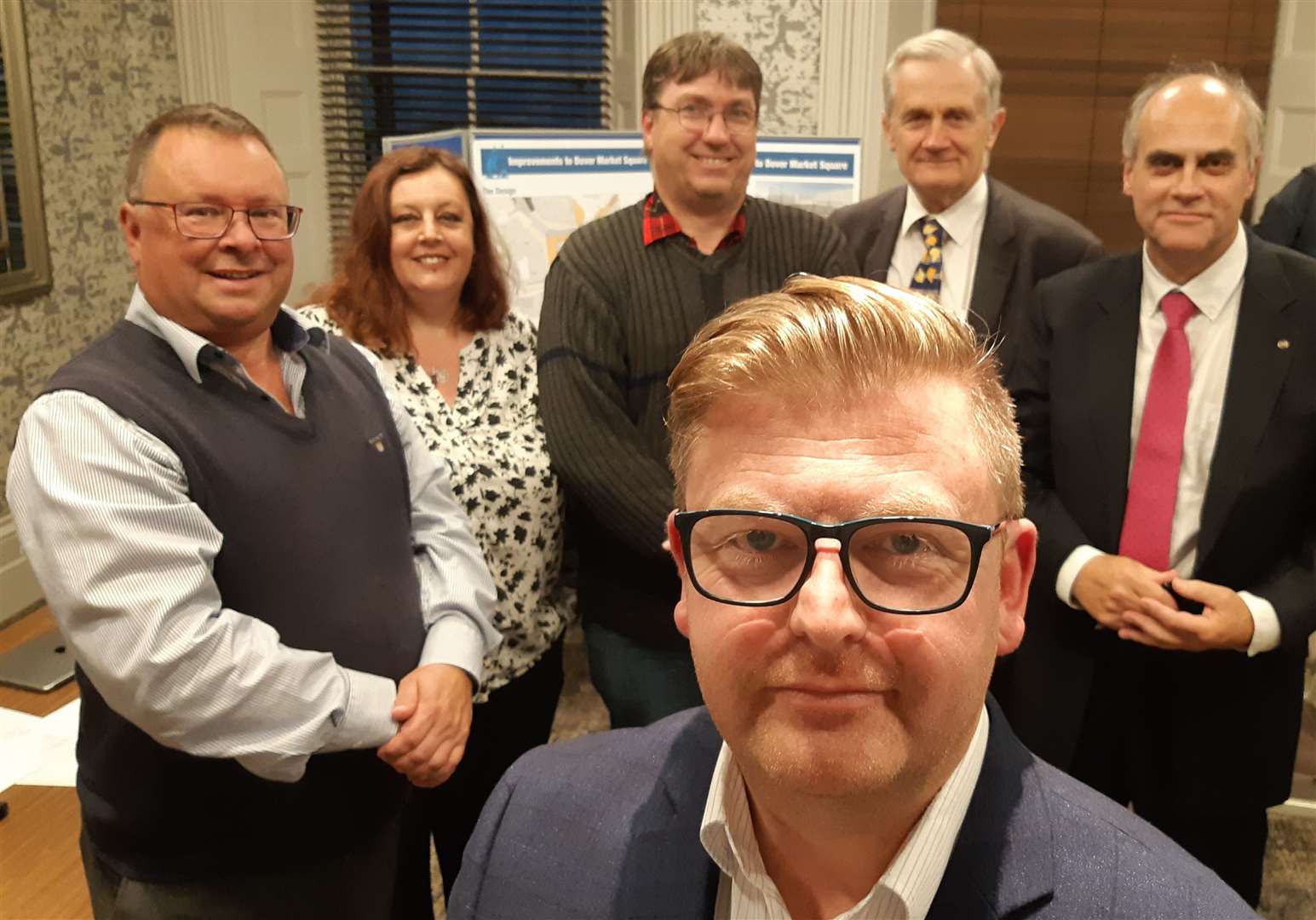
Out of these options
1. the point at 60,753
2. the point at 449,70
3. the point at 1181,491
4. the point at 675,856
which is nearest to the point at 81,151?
the point at 449,70

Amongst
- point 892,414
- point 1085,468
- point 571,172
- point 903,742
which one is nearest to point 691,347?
point 892,414

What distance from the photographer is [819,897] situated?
2.85 feet

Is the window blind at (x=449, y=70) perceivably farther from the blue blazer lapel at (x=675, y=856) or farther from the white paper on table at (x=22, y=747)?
the blue blazer lapel at (x=675, y=856)

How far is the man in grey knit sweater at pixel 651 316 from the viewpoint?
1.82 meters

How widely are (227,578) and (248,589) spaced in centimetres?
3

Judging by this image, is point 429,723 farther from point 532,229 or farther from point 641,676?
point 532,229

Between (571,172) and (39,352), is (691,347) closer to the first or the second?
(571,172)

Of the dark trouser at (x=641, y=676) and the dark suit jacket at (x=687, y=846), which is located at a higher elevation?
the dark suit jacket at (x=687, y=846)

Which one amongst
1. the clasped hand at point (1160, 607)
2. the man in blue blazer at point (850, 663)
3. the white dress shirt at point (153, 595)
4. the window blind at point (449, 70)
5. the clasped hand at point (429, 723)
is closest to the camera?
the man in blue blazer at point (850, 663)

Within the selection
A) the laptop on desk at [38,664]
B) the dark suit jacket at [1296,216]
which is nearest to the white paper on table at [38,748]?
the laptop on desk at [38,664]

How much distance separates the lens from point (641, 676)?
1.95 m

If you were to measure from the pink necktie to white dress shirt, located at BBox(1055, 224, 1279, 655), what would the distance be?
0.04 feet

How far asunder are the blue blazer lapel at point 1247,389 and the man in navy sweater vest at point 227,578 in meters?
1.25

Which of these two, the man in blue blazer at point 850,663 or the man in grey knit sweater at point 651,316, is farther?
the man in grey knit sweater at point 651,316
